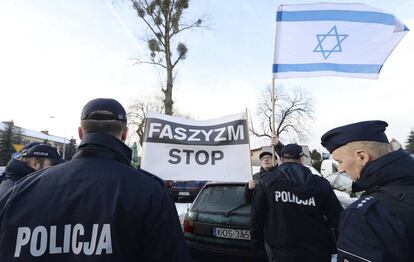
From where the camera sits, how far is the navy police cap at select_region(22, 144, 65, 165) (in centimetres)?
387

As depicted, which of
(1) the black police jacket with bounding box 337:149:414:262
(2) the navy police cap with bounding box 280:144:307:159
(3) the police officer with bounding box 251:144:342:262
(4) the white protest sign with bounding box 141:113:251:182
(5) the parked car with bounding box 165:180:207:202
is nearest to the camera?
(1) the black police jacket with bounding box 337:149:414:262

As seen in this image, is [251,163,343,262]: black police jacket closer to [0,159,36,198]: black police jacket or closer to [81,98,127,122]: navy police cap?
[81,98,127,122]: navy police cap

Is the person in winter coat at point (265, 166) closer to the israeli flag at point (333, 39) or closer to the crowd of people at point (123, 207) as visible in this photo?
the israeli flag at point (333, 39)

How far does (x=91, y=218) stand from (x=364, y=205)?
119 centimetres

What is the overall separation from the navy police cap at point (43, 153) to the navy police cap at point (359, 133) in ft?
9.98

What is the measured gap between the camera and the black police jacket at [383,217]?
147cm

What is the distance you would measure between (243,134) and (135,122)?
39.1 meters

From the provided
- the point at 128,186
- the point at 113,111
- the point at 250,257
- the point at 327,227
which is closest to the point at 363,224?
the point at 128,186

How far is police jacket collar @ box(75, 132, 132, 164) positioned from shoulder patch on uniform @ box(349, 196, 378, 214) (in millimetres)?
1097

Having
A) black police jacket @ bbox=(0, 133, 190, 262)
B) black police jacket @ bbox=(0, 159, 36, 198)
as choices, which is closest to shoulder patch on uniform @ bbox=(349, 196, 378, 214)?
black police jacket @ bbox=(0, 133, 190, 262)

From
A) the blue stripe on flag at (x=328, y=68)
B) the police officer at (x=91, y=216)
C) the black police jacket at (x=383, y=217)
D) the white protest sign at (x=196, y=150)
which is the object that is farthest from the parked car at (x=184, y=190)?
Result: the black police jacket at (x=383, y=217)

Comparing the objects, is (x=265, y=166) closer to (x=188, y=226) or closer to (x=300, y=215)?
(x=188, y=226)

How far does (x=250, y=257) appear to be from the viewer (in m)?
4.72

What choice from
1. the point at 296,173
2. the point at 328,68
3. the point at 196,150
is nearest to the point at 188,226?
the point at 196,150
